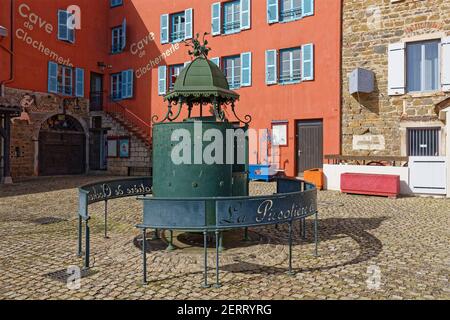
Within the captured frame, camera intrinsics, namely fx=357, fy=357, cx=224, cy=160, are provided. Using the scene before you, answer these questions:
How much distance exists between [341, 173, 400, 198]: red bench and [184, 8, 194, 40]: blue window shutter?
475 inches

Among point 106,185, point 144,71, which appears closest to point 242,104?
point 144,71

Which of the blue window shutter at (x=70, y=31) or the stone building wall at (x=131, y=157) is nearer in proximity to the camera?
the stone building wall at (x=131, y=157)

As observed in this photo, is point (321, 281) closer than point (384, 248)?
Yes

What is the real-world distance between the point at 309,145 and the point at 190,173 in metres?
11.6

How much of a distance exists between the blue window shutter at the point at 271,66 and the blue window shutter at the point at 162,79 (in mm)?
6420

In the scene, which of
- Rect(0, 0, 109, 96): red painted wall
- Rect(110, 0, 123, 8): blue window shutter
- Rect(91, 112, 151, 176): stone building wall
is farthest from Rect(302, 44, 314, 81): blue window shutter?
Rect(0, 0, 109, 96): red painted wall

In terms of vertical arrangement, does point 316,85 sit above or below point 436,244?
above

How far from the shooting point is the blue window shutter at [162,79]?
20.4 metres

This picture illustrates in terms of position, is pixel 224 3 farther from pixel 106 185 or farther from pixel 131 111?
pixel 106 185

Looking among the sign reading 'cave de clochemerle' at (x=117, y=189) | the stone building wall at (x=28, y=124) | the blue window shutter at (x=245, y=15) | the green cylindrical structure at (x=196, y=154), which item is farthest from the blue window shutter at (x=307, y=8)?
the stone building wall at (x=28, y=124)

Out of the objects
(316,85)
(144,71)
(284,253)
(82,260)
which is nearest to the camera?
(82,260)

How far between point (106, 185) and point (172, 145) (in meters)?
1.46

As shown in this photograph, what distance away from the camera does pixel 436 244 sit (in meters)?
5.77

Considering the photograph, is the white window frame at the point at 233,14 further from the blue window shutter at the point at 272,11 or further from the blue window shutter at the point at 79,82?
the blue window shutter at the point at 79,82
